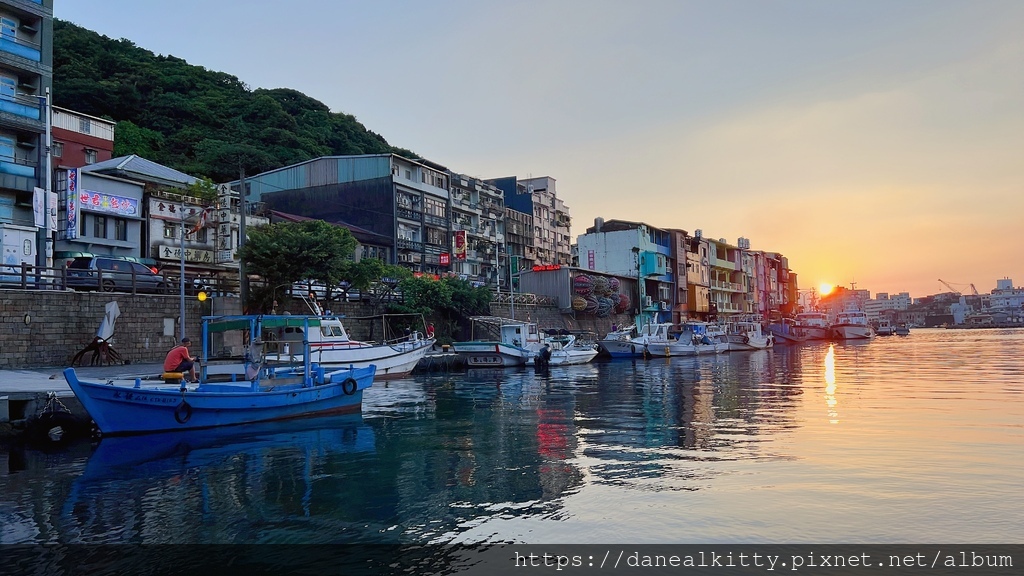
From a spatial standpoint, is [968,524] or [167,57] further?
[167,57]

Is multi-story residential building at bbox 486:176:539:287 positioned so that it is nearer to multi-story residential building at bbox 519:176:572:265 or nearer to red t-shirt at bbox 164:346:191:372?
multi-story residential building at bbox 519:176:572:265

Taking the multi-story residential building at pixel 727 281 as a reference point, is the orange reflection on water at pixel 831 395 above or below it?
below

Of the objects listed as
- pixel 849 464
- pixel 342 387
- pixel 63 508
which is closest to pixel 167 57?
pixel 342 387

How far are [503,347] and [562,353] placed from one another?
502cm

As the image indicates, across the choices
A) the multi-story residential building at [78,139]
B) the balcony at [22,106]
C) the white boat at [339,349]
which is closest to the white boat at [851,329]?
the white boat at [339,349]

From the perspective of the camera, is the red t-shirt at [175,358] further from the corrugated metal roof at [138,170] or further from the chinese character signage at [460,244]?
the chinese character signage at [460,244]

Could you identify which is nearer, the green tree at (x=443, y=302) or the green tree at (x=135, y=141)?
the green tree at (x=443, y=302)

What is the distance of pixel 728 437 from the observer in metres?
15.9

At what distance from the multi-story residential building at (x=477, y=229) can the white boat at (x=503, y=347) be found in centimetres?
1909

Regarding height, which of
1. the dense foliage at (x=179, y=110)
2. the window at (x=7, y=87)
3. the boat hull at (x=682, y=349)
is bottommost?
the boat hull at (x=682, y=349)

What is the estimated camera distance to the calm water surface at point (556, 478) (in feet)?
30.0

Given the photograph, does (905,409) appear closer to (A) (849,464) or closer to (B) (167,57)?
(A) (849,464)

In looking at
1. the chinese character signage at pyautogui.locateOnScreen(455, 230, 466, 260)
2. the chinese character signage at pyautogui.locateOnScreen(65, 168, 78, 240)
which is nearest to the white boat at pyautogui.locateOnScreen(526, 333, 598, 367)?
the chinese character signage at pyautogui.locateOnScreen(455, 230, 466, 260)

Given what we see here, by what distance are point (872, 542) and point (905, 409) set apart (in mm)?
13920
